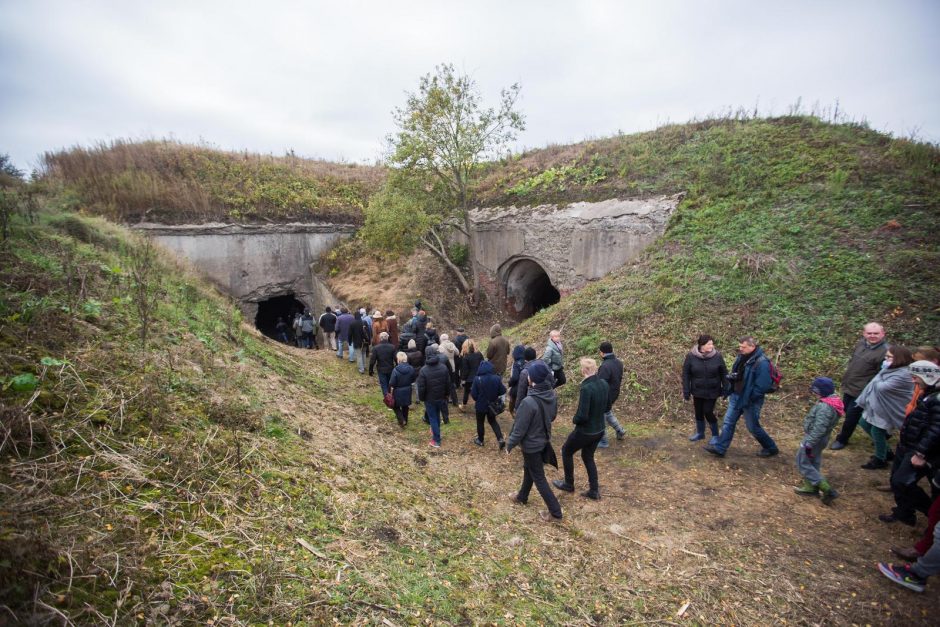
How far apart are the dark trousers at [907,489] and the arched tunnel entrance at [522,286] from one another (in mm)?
12484

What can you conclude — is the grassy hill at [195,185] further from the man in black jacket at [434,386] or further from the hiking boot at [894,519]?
the hiking boot at [894,519]

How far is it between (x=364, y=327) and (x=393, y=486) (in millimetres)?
7284

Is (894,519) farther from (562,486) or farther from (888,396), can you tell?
(562,486)

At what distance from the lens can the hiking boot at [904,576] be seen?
377 centimetres

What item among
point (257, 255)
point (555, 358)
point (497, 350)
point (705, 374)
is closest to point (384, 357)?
point (497, 350)

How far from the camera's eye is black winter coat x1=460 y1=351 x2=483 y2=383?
27.6ft

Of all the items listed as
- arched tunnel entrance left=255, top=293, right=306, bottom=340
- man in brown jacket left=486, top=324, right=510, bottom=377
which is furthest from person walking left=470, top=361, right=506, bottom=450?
arched tunnel entrance left=255, top=293, right=306, bottom=340

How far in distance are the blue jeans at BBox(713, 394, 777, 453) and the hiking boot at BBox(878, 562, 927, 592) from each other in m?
2.20

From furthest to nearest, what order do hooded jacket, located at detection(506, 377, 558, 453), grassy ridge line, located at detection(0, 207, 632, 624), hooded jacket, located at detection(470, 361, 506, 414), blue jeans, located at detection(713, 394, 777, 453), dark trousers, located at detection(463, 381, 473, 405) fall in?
1. dark trousers, located at detection(463, 381, 473, 405)
2. hooded jacket, located at detection(470, 361, 506, 414)
3. blue jeans, located at detection(713, 394, 777, 453)
4. hooded jacket, located at detection(506, 377, 558, 453)
5. grassy ridge line, located at detection(0, 207, 632, 624)

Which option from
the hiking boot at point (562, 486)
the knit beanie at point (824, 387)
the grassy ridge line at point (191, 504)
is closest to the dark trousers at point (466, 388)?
the grassy ridge line at point (191, 504)

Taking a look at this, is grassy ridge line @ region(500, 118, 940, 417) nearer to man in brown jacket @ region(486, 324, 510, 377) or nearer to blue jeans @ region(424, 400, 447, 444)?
man in brown jacket @ region(486, 324, 510, 377)

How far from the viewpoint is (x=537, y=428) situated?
4.90 m

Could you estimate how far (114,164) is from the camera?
58.0ft

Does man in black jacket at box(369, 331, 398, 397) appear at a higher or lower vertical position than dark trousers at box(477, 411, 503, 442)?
higher
